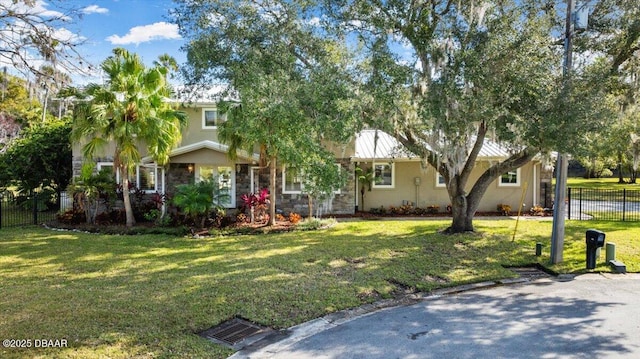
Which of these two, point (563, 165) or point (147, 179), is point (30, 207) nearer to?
point (147, 179)

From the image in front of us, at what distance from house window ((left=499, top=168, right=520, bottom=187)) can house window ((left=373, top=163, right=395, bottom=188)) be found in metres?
4.58

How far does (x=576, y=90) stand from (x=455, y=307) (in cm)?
538

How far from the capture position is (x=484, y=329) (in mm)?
6066

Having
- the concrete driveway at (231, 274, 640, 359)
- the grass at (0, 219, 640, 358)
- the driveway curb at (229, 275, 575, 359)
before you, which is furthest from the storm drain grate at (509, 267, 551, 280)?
the concrete driveway at (231, 274, 640, 359)

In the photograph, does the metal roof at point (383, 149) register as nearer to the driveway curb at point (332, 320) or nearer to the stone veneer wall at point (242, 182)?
the stone veneer wall at point (242, 182)

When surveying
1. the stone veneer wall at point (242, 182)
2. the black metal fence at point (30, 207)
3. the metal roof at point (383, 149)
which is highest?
the metal roof at point (383, 149)

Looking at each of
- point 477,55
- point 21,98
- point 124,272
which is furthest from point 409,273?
point 21,98

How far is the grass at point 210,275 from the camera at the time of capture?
573cm

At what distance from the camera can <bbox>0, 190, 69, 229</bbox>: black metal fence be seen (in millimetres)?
15980

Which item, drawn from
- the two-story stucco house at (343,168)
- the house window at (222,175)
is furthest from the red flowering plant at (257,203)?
the house window at (222,175)

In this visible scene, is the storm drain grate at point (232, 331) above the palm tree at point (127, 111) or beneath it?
beneath

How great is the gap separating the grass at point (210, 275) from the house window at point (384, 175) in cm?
388

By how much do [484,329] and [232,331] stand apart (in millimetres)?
3552

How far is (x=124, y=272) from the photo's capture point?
28.8 feet
